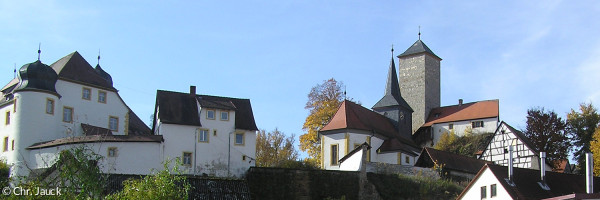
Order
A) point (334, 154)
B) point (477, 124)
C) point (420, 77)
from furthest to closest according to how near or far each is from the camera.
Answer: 1. point (420, 77)
2. point (477, 124)
3. point (334, 154)

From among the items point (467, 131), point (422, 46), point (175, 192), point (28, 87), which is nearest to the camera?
point (175, 192)

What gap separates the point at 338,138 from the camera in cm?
5644

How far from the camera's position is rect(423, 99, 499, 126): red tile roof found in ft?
219

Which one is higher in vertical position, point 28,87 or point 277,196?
point 28,87

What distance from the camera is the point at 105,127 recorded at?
53.5 m

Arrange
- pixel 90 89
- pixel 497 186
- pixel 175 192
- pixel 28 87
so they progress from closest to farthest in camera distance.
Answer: pixel 175 192 < pixel 497 186 < pixel 28 87 < pixel 90 89

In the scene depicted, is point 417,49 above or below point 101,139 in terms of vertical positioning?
above

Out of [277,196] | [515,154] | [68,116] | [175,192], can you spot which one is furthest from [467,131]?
[175,192]

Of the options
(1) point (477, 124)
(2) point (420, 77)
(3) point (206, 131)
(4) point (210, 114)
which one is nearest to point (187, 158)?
(3) point (206, 131)

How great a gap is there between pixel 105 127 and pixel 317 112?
1733cm

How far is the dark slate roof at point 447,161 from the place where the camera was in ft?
170

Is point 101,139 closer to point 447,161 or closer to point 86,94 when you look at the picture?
point 86,94

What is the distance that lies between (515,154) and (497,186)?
16459 millimetres

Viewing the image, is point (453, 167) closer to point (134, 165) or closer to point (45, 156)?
point (134, 165)
